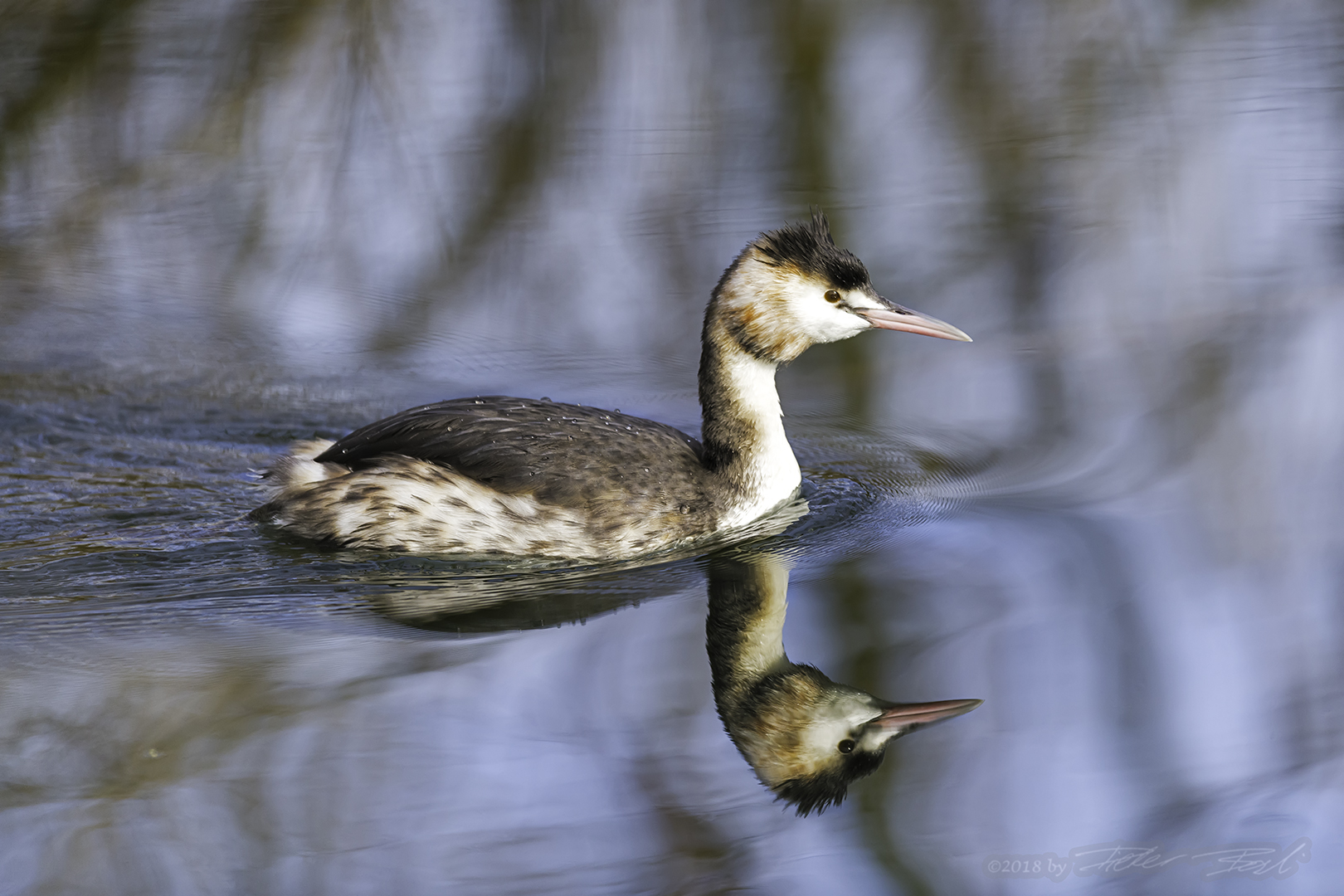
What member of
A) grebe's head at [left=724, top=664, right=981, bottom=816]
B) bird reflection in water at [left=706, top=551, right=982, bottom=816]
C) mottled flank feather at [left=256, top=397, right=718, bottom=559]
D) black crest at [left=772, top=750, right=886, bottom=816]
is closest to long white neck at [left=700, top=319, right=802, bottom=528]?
mottled flank feather at [left=256, top=397, right=718, bottom=559]

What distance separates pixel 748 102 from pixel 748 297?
13.8 feet

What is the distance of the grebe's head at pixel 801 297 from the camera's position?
5832mm

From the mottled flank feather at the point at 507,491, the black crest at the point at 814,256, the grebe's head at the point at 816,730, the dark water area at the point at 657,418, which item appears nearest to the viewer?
the dark water area at the point at 657,418

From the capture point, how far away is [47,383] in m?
7.14

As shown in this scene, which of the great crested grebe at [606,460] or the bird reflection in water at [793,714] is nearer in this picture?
the bird reflection in water at [793,714]

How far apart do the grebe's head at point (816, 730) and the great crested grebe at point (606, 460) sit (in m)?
1.21

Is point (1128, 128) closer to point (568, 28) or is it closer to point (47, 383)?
point (568, 28)

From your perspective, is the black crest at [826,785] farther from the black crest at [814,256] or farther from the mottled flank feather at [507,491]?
the black crest at [814,256]

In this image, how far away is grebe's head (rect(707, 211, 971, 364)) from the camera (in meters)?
5.83

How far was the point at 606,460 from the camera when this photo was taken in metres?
5.63

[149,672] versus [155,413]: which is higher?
[155,413]

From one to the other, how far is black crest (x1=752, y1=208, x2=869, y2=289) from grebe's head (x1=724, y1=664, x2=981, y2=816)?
1783mm

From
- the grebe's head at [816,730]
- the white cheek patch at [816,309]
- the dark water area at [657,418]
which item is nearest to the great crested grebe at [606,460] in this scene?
the white cheek patch at [816,309]

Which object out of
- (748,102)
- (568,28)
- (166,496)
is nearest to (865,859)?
(166,496)
